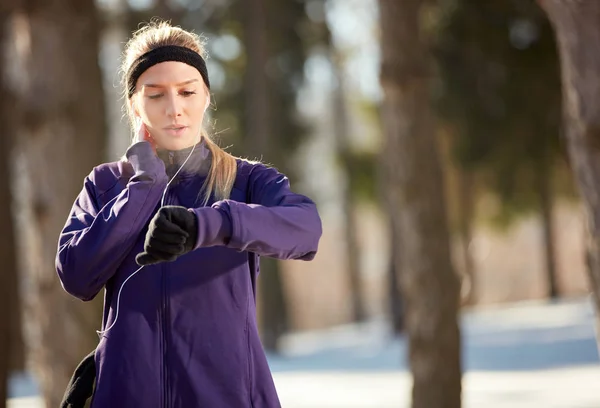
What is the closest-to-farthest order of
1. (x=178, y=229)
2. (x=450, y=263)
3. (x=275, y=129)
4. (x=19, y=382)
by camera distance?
(x=178, y=229) → (x=450, y=263) → (x=19, y=382) → (x=275, y=129)

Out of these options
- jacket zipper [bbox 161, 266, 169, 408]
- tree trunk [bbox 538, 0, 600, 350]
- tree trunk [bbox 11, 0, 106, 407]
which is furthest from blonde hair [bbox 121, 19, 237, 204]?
tree trunk [bbox 11, 0, 106, 407]

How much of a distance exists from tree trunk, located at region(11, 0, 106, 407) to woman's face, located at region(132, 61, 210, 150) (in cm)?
505

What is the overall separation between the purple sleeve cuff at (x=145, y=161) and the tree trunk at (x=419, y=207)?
478 centimetres

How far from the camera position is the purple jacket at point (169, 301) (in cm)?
267

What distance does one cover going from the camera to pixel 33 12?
7.68m

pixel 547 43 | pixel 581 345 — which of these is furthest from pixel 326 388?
pixel 547 43

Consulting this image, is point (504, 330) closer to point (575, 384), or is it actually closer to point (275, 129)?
point (275, 129)

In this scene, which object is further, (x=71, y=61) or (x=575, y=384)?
(x=575, y=384)

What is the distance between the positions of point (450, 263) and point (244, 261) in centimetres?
502

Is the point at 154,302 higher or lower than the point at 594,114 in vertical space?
lower

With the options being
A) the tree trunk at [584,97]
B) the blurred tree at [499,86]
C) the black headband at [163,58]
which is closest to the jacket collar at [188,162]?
the black headband at [163,58]

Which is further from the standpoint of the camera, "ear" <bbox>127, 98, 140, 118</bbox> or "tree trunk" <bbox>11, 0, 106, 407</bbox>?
"tree trunk" <bbox>11, 0, 106, 407</bbox>

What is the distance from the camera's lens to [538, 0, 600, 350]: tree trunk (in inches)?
169

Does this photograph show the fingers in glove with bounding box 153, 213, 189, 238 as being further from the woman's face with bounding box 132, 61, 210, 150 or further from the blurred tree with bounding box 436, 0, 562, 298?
the blurred tree with bounding box 436, 0, 562, 298
